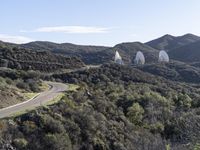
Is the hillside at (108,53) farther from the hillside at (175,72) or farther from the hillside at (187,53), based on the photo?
the hillside at (175,72)

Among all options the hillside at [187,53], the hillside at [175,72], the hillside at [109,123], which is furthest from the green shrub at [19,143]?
the hillside at [187,53]

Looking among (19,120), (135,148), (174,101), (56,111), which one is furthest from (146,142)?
(174,101)

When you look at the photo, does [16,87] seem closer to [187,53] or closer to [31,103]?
[31,103]

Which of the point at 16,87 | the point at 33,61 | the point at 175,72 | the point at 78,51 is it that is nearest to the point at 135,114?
the point at 16,87

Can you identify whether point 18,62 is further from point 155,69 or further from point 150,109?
point 155,69

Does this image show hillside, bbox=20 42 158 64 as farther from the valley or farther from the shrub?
the shrub
